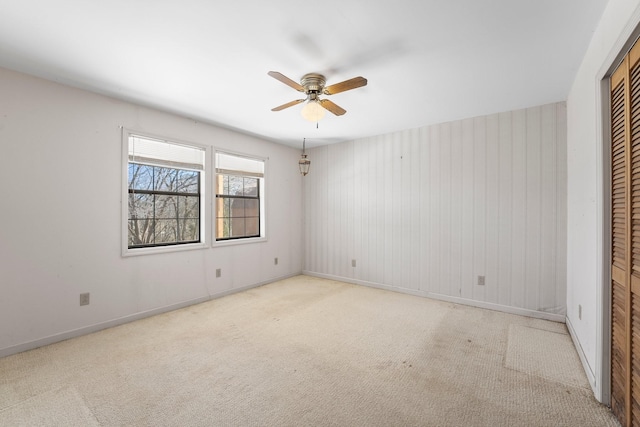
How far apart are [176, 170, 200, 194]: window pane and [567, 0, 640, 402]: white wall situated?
4.08 metres

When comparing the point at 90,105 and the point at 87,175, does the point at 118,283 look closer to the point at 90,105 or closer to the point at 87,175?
the point at 87,175

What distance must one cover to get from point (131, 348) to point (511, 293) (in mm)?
4073

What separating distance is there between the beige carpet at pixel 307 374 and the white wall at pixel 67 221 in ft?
0.90

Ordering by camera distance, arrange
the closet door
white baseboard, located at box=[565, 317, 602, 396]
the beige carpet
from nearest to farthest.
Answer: the closet door
the beige carpet
white baseboard, located at box=[565, 317, 602, 396]

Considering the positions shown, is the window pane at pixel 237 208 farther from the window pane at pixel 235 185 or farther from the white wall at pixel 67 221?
the white wall at pixel 67 221

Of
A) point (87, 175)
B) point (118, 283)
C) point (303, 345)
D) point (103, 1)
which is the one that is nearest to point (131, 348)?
point (118, 283)

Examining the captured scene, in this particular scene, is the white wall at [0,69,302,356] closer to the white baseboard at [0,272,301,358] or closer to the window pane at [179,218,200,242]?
the white baseboard at [0,272,301,358]

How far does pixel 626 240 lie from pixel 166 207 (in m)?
4.22

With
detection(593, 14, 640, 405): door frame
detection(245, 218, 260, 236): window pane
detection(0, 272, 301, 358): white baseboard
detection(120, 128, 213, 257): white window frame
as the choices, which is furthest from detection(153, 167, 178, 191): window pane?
detection(593, 14, 640, 405): door frame

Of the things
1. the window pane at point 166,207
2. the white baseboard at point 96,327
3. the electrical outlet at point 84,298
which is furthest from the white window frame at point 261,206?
the electrical outlet at point 84,298

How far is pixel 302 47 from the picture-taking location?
2.13 meters

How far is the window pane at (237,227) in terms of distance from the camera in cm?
451

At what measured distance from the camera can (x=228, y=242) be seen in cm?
421

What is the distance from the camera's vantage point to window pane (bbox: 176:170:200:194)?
3.81 meters
